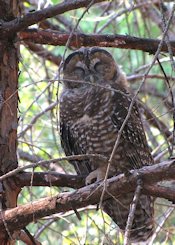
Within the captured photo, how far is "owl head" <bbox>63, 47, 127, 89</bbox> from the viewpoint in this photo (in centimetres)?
374

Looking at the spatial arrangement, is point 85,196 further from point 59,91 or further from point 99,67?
point 59,91

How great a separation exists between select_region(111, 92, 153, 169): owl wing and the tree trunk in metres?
0.68

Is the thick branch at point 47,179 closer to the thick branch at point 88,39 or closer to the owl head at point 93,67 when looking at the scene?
the thick branch at point 88,39

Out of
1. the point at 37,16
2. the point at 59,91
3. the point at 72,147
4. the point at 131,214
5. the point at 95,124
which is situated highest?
the point at 37,16

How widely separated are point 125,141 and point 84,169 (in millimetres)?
371

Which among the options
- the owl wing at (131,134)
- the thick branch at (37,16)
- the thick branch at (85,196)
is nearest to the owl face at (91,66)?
the owl wing at (131,134)

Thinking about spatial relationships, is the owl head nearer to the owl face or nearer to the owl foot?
the owl face

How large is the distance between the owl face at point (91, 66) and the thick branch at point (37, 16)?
0.86 meters

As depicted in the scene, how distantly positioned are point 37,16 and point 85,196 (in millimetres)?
886

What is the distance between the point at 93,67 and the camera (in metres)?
3.76

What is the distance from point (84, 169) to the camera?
3.75 meters

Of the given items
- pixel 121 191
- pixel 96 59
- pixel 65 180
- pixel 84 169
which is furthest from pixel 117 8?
pixel 121 191

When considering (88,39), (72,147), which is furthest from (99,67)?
(88,39)

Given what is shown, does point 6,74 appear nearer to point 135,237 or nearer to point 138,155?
point 138,155
